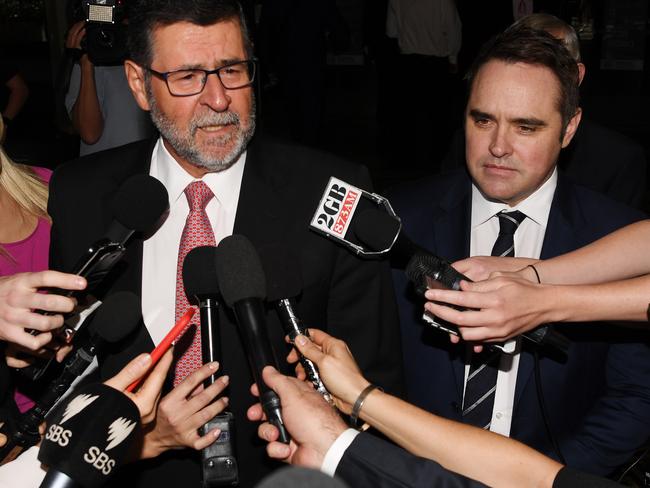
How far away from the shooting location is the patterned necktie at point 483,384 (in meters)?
2.36

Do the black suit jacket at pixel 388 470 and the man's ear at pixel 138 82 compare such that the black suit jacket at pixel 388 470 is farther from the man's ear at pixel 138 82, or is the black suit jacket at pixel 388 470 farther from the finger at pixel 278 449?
the man's ear at pixel 138 82

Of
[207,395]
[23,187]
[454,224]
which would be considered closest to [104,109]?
[23,187]

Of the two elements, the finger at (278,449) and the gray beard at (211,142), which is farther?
the gray beard at (211,142)

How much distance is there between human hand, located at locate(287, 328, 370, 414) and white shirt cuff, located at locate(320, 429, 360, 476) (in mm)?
189

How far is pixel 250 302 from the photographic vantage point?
1.71m

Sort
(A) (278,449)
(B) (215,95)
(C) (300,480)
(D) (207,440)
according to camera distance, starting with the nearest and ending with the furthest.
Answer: (C) (300,480) < (A) (278,449) < (D) (207,440) < (B) (215,95)

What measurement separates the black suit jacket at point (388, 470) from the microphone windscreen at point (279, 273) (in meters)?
0.41

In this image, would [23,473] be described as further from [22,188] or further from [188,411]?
[22,188]

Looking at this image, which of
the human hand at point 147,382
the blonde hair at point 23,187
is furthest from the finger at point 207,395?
the blonde hair at point 23,187

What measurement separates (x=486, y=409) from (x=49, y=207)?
1400 millimetres

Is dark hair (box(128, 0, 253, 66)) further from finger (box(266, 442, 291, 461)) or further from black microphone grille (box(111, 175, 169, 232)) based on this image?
finger (box(266, 442, 291, 461))

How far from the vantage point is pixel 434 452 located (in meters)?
1.82

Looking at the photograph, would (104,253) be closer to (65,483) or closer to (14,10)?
(65,483)

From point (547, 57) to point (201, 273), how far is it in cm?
125
